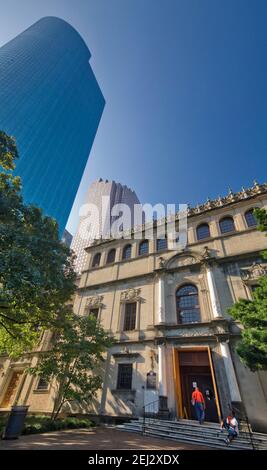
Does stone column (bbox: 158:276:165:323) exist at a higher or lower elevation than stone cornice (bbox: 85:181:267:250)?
lower

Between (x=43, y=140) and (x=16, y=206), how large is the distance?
59844 millimetres

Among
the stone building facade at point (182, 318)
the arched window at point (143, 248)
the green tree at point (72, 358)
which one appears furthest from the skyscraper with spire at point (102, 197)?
the green tree at point (72, 358)

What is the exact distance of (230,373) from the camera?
12648 mm

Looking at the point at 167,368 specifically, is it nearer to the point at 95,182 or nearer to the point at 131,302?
the point at 131,302

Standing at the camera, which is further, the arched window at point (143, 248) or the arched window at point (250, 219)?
the arched window at point (143, 248)

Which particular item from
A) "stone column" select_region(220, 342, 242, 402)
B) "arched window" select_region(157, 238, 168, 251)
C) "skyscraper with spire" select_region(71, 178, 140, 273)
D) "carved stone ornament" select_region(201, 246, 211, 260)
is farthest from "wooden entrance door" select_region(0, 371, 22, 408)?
"skyscraper with spire" select_region(71, 178, 140, 273)

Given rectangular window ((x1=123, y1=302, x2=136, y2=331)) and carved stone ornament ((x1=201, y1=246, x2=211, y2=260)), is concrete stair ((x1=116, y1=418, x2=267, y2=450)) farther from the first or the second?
carved stone ornament ((x1=201, y1=246, x2=211, y2=260))

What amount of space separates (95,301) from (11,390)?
414 inches

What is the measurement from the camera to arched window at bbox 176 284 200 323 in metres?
16.3

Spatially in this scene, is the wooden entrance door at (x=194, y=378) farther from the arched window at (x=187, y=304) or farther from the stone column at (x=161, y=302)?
the stone column at (x=161, y=302)

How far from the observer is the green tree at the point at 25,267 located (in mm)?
8953

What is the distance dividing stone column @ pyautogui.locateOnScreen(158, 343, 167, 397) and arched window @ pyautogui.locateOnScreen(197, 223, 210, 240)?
10.0 m

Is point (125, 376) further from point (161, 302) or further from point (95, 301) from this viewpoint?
point (95, 301)

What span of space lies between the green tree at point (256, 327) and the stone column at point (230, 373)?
8.46 ft
